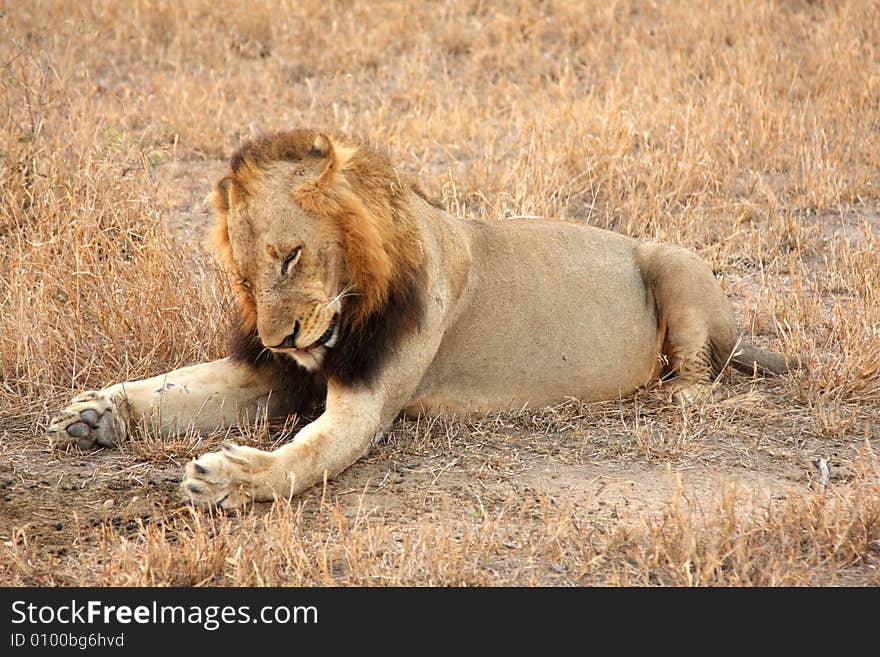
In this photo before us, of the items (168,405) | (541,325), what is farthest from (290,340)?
(541,325)

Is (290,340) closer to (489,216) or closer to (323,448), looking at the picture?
(323,448)

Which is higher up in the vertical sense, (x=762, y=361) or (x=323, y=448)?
(x=323, y=448)

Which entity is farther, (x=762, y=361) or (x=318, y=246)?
(x=762, y=361)

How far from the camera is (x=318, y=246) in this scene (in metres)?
3.57

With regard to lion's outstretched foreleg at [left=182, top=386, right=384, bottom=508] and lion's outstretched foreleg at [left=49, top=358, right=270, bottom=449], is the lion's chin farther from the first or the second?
lion's outstretched foreleg at [left=49, top=358, right=270, bottom=449]

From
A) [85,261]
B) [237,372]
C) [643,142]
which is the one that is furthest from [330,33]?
[237,372]

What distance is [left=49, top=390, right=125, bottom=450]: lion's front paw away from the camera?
159 inches

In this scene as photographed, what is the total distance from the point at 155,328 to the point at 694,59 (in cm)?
562

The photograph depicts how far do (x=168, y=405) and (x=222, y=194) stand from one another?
857 millimetres

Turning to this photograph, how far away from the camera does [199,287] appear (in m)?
5.08

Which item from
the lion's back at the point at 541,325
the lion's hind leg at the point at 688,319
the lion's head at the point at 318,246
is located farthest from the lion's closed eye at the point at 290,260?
the lion's hind leg at the point at 688,319

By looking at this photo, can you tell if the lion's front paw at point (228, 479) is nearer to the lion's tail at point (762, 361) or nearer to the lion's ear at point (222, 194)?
the lion's ear at point (222, 194)

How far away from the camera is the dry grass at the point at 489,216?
329 cm

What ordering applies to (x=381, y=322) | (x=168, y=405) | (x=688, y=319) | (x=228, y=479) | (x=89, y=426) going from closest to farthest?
(x=228, y=479), (x=381, y=322), (x=89, y=426), (x=168, y=405), (x=688, y=319)
